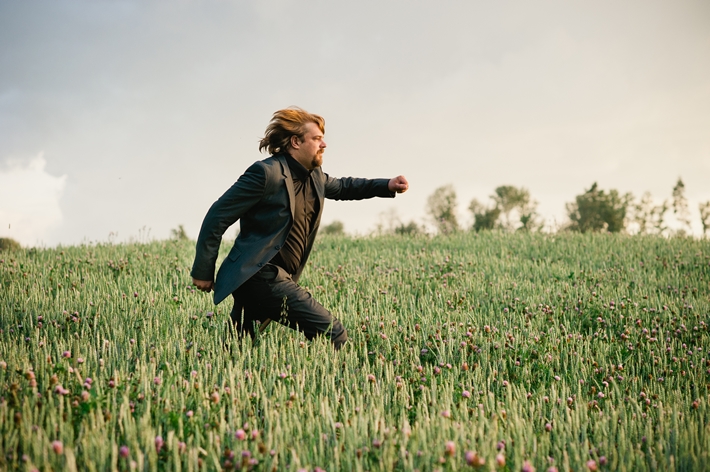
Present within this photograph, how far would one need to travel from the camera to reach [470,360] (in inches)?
173

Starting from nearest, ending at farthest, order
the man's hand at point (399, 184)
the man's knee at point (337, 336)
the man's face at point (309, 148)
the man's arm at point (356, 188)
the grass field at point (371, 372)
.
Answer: the grass field at point (371, 372) < the man's knee at point (337, 336) < the man's face at point (309, 148) < the man's hand at point (399, 184) < the man's arm at point (356, 188)

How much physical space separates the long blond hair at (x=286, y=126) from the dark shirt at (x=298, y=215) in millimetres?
150

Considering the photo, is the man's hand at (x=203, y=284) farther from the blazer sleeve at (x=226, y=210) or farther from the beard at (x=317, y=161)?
the beard at (x=317, y=161)

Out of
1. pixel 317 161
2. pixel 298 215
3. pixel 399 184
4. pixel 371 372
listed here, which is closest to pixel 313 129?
pixel 317 161

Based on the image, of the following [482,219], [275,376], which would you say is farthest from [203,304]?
[482,219]

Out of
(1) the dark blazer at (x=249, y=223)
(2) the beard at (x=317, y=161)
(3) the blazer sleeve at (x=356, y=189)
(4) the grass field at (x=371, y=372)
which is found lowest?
(4) the grass field at (x=371, y=372)

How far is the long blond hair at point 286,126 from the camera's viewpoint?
4.30 m

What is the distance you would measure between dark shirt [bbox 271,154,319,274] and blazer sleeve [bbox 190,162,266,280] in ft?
1.35

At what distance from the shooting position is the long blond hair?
430 centimetres

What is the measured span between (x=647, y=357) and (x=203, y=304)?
490 centimetres

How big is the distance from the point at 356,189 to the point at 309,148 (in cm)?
83

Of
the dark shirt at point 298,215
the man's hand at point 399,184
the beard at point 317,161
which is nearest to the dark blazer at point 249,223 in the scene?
the dark shirt at point 298,215

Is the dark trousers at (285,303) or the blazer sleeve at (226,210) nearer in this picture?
Result: the blazer sleeve at (226,210)

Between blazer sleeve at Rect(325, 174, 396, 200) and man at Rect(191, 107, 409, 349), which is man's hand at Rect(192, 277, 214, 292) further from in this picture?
blazer sleeve at Rect(325, 174, 396, 200)
